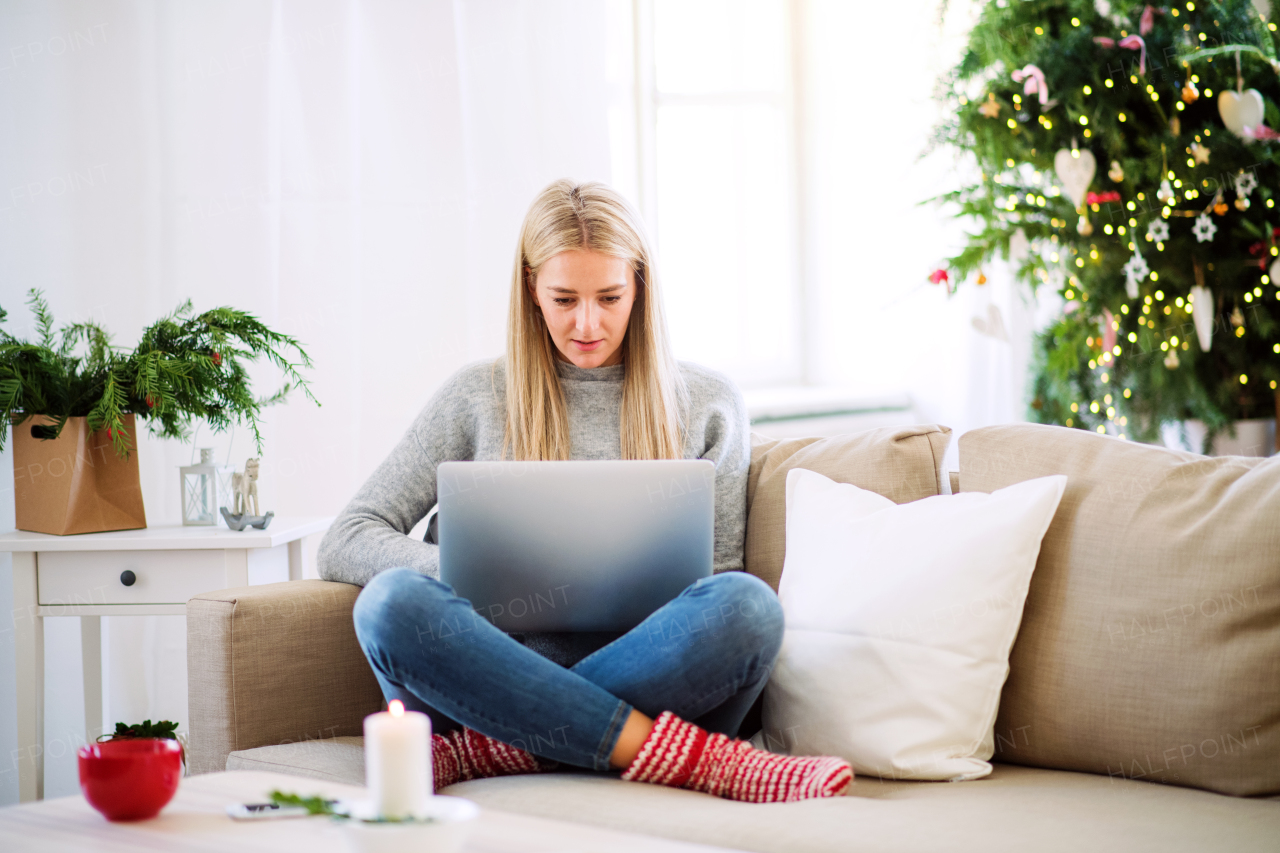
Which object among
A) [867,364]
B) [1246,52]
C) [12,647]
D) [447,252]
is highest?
[1246,52]

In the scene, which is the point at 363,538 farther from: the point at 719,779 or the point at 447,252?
the point at 447,252

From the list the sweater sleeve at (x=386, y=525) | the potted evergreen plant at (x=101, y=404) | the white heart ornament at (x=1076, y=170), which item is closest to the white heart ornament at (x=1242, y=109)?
the white heart ornament at (x=1076, y=170)

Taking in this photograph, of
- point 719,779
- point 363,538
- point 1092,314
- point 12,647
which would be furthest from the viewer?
point 1092,314

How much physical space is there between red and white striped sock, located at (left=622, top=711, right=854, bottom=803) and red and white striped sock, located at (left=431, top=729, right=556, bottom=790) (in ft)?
0.46

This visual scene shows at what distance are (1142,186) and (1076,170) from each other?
0.17 m

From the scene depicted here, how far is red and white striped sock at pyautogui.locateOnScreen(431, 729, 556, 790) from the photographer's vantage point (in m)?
1.27

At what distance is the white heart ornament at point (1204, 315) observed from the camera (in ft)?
7.11

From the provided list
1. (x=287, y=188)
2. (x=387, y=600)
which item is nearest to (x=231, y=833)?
(x=387, y=600)

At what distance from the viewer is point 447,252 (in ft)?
8.20

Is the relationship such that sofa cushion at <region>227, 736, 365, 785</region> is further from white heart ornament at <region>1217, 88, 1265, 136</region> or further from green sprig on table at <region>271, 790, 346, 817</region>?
white heart ornament at <region>1217, 88, 1265, 136</region>

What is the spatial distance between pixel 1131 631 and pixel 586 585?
612mm

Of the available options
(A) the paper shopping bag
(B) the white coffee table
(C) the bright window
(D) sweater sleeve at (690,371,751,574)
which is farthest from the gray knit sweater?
(C) the bright window

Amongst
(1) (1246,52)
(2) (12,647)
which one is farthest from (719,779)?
(1) (1246,52)

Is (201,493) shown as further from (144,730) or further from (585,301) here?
(585,301)
